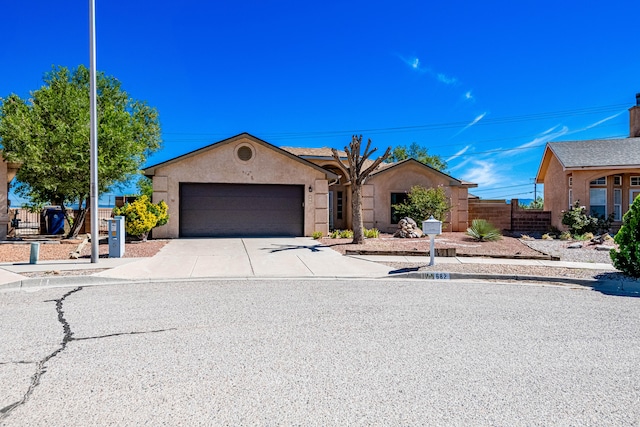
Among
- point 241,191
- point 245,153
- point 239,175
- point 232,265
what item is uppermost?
point 245,153

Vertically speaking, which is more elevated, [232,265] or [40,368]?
[232,265]

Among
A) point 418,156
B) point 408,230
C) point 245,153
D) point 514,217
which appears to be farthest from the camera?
point 418,156

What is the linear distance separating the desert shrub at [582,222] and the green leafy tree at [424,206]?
218 inches

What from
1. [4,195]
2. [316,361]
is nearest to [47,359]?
[316,361]

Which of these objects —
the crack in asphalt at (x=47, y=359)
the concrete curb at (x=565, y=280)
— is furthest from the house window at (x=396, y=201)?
the crack in asphalt at (x=47, y=359)

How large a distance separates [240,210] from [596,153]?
60.1 feet

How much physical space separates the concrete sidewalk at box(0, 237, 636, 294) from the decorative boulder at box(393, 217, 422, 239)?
5814 millimetres

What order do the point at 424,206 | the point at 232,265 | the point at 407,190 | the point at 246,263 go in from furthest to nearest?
the point at 407,190 < the point at 424,206 < the point at 246,263 < the point at 232,265

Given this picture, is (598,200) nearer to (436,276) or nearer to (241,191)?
(436,276)

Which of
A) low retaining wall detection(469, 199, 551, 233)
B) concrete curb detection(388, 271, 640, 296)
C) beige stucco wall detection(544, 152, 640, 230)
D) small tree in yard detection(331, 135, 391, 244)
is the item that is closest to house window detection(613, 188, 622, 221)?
beige stucco wall detection(544, 152, 640, 230)

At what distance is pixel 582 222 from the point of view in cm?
1897

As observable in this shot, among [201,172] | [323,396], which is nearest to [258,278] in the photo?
[323,396]

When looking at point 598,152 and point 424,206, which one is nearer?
point 424,206

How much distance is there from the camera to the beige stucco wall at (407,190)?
2211cm
